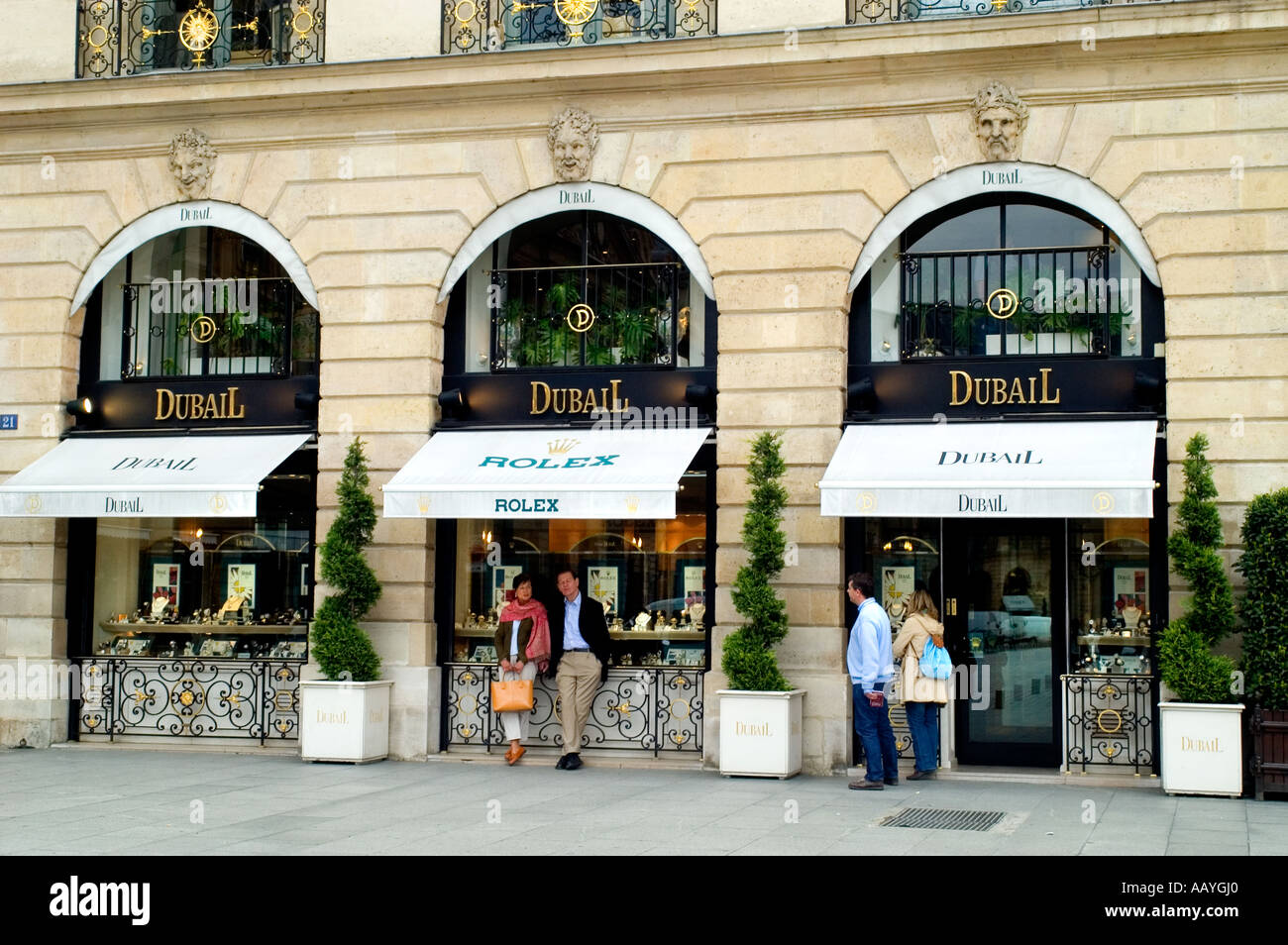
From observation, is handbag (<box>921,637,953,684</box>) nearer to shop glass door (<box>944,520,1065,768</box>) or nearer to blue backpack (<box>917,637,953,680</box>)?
blue backpack (<box>917,637,953,680</box>)

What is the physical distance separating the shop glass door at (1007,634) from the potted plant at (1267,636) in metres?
2.05

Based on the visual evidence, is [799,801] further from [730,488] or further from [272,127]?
[272,127]

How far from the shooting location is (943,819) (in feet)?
38.5

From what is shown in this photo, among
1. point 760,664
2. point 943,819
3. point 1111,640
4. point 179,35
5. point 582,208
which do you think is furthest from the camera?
point 179,35

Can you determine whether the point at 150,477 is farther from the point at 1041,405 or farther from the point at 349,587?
the point at 1041,405

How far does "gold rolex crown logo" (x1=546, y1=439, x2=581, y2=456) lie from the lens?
15258 millimetres

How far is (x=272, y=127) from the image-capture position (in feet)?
54.4

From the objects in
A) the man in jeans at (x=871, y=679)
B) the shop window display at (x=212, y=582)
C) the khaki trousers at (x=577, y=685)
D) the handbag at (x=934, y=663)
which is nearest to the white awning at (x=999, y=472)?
the man in jeans at (x=871, y=679)

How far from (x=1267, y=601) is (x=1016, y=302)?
3.78m

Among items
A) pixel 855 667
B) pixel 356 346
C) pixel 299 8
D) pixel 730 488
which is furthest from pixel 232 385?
pixel 855 667

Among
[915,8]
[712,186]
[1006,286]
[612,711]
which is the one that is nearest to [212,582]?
[612,711]

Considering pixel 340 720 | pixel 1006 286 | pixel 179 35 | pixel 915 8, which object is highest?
pixel 179 35

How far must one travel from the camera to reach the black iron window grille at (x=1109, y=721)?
46.4ft

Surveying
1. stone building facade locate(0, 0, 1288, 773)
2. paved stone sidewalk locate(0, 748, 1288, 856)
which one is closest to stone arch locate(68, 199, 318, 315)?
stone building facade locate(0, 0, 1288, 773)
